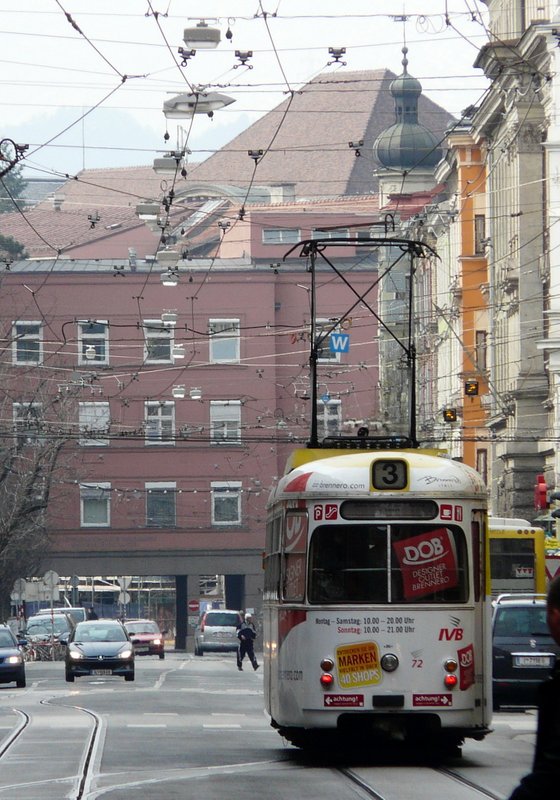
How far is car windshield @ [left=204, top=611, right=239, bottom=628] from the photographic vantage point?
65000mm

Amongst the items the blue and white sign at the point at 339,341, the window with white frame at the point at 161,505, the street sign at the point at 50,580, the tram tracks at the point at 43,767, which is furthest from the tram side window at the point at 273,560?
the window with white frame at the point at 161,505

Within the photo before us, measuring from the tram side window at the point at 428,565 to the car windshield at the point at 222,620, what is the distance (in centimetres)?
4865

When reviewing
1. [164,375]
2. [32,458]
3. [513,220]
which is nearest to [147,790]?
[513,220]

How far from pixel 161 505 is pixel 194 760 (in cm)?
6069

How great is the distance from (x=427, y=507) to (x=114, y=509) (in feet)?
203

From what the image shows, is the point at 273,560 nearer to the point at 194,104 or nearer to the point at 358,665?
the point at 358,665

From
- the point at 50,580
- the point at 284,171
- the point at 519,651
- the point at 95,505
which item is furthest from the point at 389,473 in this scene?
the point at 284,171

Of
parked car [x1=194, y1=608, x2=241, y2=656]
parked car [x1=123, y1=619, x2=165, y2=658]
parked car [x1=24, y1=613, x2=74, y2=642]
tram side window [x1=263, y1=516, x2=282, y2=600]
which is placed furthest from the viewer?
parked car [x1=194, y1=608, x2=241, y2=656]

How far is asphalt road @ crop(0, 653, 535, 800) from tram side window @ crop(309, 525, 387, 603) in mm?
1427

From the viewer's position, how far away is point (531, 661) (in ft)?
89.1

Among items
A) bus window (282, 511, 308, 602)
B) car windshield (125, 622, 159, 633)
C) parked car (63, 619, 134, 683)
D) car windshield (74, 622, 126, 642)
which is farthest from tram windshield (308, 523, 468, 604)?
car windshield (125, 622, 159, 633)

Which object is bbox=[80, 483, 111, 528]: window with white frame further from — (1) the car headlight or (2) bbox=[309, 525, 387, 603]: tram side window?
(2) bbox=[309, 525, 387, 603]: tram side window

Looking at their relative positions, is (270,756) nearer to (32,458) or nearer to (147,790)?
(147,790)

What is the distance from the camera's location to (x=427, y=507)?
658 inches
